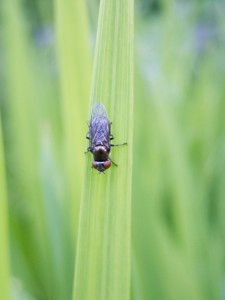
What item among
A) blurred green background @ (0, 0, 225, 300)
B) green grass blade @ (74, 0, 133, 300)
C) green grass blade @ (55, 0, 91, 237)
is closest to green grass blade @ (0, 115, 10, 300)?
blurred green background @ (0, 0, 225, 300)

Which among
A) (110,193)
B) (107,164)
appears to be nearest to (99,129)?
(107,164)

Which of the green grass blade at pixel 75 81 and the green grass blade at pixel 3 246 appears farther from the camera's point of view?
the green grass blade at pixel 75 81

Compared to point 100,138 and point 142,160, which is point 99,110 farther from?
point 142,160

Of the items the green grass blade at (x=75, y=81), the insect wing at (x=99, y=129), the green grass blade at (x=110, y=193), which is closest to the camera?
the green grass blade at (x=110, y=193)

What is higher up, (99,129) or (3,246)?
(99,129)

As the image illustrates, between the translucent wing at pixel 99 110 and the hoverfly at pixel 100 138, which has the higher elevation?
the translucent wing at pixel 99 110

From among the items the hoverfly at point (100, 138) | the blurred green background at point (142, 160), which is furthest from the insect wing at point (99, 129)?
the blurred green background at point (142, 160)

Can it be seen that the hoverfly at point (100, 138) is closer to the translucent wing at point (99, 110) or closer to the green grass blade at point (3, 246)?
the translucent wing at point (99, 110)
